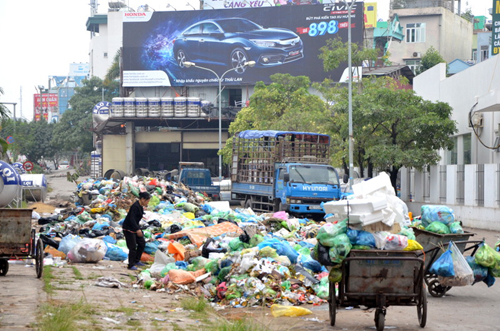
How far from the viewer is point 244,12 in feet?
221

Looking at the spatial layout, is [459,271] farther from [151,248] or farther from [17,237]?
[151,248]

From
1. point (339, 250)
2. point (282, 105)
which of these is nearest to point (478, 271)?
point (339, 250)

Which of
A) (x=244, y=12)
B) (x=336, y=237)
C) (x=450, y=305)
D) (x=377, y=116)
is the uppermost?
(x=244, y=12)

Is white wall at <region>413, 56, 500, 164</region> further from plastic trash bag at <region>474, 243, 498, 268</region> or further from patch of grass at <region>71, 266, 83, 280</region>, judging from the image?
patch of grass at <region>71, 266, 83, 280</region>

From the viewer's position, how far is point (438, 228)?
33.0ft

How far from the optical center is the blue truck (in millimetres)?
23000

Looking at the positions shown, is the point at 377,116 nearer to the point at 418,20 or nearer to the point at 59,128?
the point at 418,20

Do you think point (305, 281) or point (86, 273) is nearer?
point (305, 281)

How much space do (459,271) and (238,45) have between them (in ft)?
196

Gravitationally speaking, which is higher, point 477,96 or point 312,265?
point 477,96

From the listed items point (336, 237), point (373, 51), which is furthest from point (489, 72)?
point (336, 237)

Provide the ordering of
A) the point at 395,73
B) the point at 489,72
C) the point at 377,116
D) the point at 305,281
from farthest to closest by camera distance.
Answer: the point at 395,73 → the point at 377,116 → the point at 489,72 → the point at 305,281

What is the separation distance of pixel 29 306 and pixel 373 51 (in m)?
32.7

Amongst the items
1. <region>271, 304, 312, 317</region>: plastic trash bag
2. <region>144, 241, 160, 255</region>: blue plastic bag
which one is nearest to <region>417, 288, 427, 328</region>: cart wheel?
<region>271, 304, 312, 317</region>: plastic trash bag
